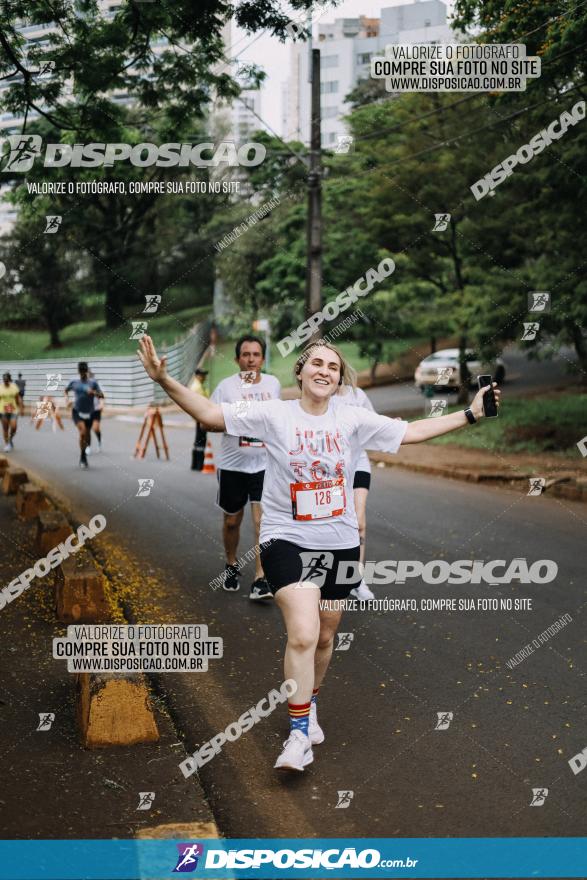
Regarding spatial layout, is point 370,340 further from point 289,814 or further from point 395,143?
point 289,814

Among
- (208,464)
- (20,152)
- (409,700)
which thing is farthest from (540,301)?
(409,700)

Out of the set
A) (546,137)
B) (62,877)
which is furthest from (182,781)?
(546,137)

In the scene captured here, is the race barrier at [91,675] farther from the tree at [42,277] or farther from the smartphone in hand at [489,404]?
the tree at [42,277]

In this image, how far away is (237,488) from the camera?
7.77 m

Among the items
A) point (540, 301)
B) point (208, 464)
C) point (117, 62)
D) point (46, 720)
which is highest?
point (117, 62)

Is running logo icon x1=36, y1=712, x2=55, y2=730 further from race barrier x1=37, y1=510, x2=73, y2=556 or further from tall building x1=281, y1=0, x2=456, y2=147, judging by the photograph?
tall building x1=281, y1=0, x2=456, y2=147

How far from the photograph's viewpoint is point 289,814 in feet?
13.3

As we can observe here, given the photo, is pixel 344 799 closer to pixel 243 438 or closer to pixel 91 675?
pixel 91 675

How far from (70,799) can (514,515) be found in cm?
859

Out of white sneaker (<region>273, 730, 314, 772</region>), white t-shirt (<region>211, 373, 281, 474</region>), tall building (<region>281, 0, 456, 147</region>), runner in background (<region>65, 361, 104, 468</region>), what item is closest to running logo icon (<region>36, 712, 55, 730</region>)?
white sneaker (<region>273, 730, 314, 772</region>)

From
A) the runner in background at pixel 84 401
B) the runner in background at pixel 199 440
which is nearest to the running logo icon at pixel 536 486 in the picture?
the runner in background at pixel 199 440

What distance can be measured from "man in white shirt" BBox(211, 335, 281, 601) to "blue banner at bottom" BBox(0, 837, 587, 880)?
3624 mm

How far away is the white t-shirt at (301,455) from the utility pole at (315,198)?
575 inches

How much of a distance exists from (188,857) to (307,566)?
55.1 inches
